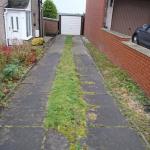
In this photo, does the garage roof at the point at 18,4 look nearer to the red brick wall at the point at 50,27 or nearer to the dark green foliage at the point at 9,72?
the dark green foliage at the point at 9,72

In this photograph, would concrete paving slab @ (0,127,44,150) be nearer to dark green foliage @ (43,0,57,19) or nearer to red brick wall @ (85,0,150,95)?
red brick wall @ (85,0,150,95)

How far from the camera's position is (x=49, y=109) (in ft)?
16.9

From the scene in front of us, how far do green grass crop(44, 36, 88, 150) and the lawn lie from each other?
4.14 feet

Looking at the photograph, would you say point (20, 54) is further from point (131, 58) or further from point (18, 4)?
point (18, 4)

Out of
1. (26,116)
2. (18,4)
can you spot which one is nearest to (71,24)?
(18,4)

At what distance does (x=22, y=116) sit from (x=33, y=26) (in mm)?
14964

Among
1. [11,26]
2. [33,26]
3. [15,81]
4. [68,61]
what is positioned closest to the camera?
[15,81]

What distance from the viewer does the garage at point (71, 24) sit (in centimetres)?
3045

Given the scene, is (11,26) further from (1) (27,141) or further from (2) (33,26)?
(1) (27,141)

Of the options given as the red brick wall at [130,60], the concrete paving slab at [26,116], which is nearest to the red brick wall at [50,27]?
the red brick wall at [130,60]

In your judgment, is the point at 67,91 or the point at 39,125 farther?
the point at 67,91

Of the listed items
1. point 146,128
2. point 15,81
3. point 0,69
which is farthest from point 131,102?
point 0,69

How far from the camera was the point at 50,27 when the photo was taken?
27594 millimetres

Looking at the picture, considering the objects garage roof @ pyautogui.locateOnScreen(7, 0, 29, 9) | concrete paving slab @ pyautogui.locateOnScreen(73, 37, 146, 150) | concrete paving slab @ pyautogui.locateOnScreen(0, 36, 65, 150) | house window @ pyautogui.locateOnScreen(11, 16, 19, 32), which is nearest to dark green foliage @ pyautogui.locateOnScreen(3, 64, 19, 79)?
concrete paving slab @ pyautogui.locateOnScreen(0, 36, 65, 150)
